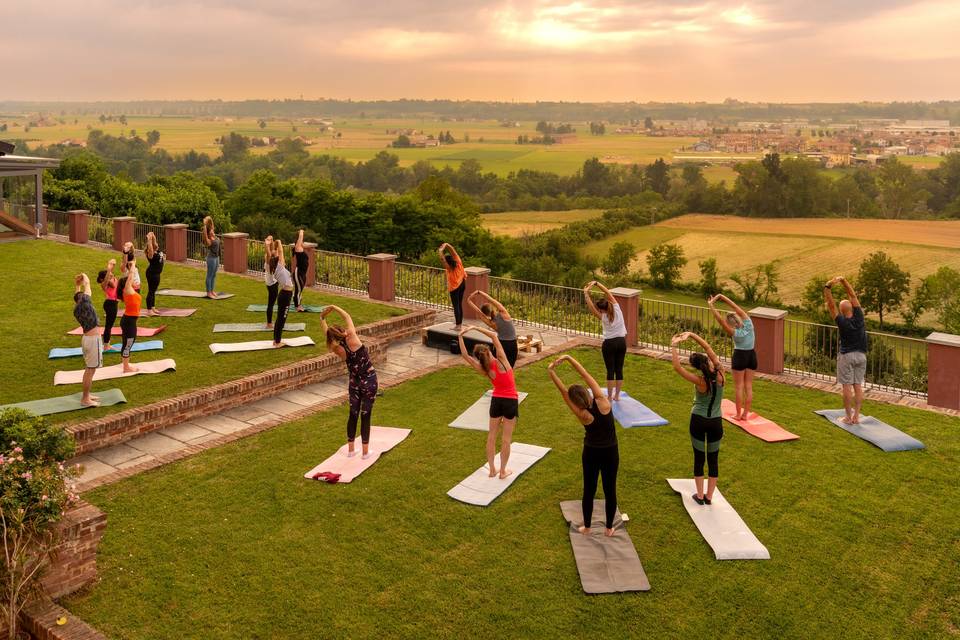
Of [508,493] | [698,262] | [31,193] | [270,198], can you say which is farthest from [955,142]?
[508,493]

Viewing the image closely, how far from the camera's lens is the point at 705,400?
855cm

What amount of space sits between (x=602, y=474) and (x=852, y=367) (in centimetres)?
512

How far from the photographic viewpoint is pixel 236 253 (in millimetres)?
22438

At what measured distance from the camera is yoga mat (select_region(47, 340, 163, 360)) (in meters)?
14.2

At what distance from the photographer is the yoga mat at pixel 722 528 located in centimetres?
811

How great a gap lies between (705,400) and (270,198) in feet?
188

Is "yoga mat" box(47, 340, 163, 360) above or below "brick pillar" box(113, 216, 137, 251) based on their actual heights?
below

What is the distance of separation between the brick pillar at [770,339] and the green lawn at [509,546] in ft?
8.81

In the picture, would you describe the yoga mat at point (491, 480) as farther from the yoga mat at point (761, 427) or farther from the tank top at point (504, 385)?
the yoga mat at point (761, 427)

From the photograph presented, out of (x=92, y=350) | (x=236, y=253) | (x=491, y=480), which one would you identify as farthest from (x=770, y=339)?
(x=236, y=253)

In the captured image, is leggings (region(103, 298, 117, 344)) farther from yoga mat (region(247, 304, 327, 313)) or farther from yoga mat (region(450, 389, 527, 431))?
yoga mat (region(450, 389, 527, 431))

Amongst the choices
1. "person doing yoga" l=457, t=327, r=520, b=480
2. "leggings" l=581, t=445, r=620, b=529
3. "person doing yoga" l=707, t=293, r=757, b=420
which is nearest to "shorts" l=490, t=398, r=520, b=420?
"person doing yoga" l=457, t=327, r=520, b=480

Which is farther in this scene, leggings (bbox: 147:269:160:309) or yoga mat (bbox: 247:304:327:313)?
yoga mat (bbox: 247:304:327:313)

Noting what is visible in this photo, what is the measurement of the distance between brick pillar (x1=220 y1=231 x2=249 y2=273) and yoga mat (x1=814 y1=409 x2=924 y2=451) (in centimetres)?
1564
